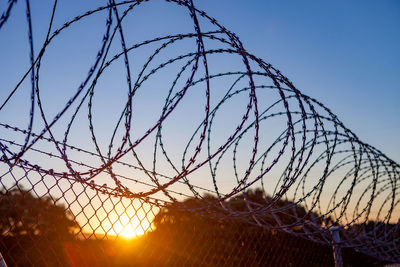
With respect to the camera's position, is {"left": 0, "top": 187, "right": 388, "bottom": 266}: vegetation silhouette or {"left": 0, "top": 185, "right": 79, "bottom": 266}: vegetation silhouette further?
{"left": 0, "top": 187, "right": 388, "bottom": 266}: vegetation silhouette

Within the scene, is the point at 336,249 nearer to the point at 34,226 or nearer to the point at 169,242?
the point at 169,242

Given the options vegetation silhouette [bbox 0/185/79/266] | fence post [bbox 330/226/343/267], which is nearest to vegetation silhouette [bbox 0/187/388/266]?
vegetation silhouette [bbox 0/185/79/266]

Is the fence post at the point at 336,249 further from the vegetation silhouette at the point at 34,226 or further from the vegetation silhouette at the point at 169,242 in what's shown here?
the vegetation silhouette at the point at 34,226

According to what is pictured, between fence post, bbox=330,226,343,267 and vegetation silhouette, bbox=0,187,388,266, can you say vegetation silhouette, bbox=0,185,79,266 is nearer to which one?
vegetation silhouette, bbox=0,187,388,266

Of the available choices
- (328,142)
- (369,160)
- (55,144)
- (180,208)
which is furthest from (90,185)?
(369,160)

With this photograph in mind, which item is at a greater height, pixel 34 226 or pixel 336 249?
pixel 336 249

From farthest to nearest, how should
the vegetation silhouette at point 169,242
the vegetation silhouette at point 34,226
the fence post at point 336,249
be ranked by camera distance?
the fence post at point 336,249 → the vegetation silhouette at point 169,242 → the vegetation silhouette at point 34,226

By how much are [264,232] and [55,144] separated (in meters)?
3.54

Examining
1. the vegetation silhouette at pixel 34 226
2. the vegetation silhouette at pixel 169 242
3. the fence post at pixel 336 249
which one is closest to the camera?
the vegetation silhouette at pixel 34 226

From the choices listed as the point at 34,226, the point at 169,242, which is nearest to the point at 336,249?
the point at 169,242

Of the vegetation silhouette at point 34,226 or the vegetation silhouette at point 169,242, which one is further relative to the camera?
the vegetation silhouette at point 169,242

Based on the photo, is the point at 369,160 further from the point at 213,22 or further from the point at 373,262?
the point at 373,262

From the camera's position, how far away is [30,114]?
178 cm

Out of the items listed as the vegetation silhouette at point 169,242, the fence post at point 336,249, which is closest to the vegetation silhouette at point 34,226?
the vegetation silhouette at point 169,242
